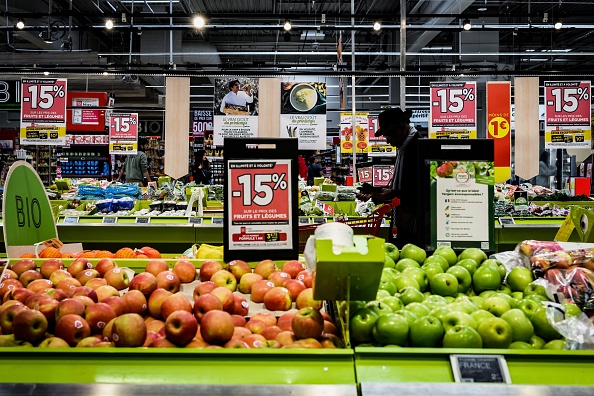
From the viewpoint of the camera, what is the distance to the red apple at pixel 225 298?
2.15 m

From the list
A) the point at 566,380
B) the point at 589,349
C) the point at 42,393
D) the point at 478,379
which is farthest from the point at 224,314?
the point at 589,349

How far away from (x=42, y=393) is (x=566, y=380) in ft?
4.83

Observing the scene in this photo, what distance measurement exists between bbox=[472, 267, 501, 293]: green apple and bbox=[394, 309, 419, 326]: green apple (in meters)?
0.66

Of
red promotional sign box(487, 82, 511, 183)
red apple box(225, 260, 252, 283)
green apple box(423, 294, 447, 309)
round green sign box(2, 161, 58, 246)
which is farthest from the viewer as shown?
red promotional sign box(487, 82, 511, 183)

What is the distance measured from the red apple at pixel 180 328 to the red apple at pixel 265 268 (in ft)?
2.58

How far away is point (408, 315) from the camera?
6.02 feet

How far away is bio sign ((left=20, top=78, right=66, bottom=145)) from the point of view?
400 inches

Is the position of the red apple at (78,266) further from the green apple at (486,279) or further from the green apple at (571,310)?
the green apple at (571,310)

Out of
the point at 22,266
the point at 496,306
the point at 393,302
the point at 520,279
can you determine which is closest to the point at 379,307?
the point at 393,302

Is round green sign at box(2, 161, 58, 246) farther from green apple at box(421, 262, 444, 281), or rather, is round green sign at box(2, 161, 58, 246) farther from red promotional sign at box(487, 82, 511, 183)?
red promotional sign at box(487, 82, 511, 183)

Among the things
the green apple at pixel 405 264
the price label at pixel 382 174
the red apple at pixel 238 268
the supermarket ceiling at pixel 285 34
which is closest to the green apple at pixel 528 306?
the green apple at pixel 405 264

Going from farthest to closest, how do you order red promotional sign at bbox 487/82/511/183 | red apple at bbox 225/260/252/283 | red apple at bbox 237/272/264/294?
red promotional sign at bbox 487/82/511/183, red apple at bbox 225/260/252/283, red apple at bbox 237/272/264/294

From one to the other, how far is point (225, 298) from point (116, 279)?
645mm

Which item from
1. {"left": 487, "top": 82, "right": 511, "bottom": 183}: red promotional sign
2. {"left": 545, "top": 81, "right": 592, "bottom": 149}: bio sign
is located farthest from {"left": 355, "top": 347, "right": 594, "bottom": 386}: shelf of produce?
{"left": 545, "top": 81, "right": 592, "bottom": 149}: bio sign
